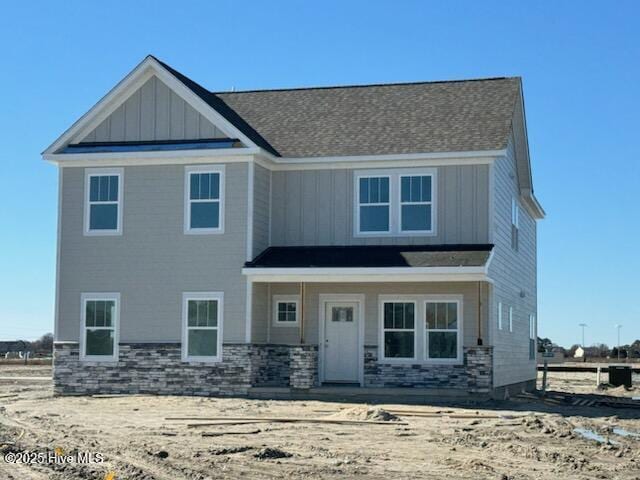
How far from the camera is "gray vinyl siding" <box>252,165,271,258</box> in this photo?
1013 inches

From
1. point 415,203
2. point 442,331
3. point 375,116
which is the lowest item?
point 442,331

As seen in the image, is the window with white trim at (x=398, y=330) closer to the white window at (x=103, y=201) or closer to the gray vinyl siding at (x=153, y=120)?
the gray vinyl siding at (x=153, y=120)

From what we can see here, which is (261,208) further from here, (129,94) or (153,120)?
(129,94)

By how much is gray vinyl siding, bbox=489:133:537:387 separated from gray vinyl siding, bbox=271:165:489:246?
53cm

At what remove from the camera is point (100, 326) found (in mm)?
26359

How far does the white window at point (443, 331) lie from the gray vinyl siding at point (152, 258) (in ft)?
15.0

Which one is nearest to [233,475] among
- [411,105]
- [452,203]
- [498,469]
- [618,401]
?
[498,469]

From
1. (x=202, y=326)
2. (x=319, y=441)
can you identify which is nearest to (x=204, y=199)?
(x=202, y=326)

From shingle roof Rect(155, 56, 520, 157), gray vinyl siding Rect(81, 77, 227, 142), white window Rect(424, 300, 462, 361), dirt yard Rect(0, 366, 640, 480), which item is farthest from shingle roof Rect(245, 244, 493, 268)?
gray vinyl siding Rect(81, 77, 227, 142)

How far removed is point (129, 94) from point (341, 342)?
8.48 metres

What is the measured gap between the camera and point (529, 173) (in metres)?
31.5

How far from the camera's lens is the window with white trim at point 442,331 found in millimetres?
25000

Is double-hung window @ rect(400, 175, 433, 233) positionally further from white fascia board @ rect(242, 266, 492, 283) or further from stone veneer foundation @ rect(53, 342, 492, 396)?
stone veneer foundation @ rect(53, 342, 492, 396)

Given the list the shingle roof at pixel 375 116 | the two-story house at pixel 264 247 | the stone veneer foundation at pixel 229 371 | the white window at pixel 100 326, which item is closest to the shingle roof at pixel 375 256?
the two-story house at pixel 264 247
